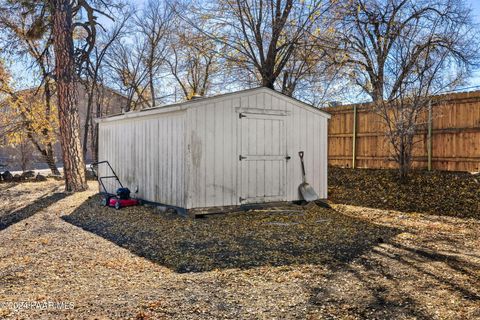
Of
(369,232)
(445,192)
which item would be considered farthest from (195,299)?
(445,192)

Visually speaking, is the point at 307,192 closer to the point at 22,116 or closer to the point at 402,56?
the point at 402,56

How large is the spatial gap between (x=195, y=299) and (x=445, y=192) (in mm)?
7256

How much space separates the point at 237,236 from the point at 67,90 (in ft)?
22.7

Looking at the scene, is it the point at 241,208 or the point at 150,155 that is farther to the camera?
the point at 150,155

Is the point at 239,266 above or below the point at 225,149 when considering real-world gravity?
below

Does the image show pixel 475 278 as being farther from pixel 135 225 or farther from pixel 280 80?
pixel 280 80

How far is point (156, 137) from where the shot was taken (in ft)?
27.0

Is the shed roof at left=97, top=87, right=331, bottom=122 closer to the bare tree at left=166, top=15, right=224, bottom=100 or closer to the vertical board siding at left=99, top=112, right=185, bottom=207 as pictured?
the vertical board siding at left=99, top=112, right=185, bottom=207

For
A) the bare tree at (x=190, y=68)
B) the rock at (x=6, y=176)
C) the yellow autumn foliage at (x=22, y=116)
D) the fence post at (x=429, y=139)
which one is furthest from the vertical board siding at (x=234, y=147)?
the yellow autumn foliage at (x=22, y=116)

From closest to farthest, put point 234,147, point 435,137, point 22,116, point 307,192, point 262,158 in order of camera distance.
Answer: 1. point 234,147
2. point 262,158
3. point 307,192
4. point 435,137
5. point 22,116

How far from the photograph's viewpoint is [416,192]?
929cm

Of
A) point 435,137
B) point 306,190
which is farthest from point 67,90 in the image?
point 435,137

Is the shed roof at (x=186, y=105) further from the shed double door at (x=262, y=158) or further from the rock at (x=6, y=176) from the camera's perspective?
the rock at (x=6, y=176)

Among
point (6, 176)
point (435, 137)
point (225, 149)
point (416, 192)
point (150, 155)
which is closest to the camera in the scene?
point (225, 149)
